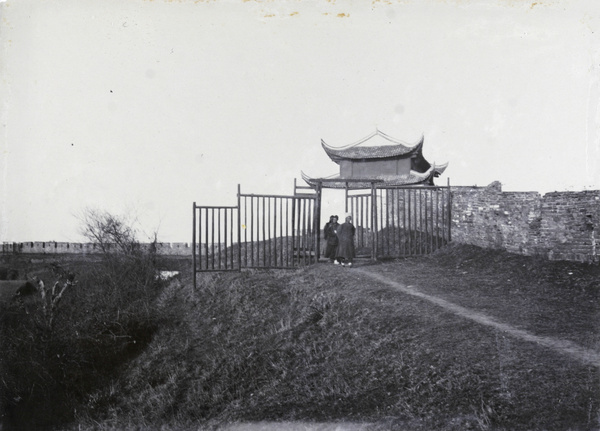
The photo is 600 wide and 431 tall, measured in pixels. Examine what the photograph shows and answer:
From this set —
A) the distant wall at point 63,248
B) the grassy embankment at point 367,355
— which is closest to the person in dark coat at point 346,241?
the grassy embankment at point 367,355

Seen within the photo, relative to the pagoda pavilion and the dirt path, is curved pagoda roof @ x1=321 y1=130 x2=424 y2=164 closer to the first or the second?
the pagoda pavilion

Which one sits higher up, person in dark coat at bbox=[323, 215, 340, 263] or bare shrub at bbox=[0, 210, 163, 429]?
person in dark coat at bbox=[323, 215, 340, 263]

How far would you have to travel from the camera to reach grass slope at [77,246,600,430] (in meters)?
4.38

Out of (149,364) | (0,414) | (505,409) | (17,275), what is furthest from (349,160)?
(505,409)

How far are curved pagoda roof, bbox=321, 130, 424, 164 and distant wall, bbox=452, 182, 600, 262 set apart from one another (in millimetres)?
13045

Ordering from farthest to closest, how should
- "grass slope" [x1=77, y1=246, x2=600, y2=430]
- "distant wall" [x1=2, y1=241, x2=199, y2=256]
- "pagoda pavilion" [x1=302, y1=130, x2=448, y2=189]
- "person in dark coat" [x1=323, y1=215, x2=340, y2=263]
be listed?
"distant wall" [x1=2, y1=241, x2=199, y2=256] < "pagoda pavilion" [x1=302, y1=130, x2=448, y2=189] < "person in dark coat" [x1=323, y1=215, x2=340, y2=263] < "grass slope" [x1=77, y1=246, x2=600, y2=430]

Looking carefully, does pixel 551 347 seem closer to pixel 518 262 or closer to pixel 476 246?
pixel 518 262

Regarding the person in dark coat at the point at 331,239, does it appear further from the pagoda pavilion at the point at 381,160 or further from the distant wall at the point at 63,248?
the distant wall at the point at 63,248

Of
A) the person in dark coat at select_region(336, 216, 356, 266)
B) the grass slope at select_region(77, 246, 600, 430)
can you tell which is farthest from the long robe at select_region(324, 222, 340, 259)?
the grass slope at select_region(77, 246, 600, 430)

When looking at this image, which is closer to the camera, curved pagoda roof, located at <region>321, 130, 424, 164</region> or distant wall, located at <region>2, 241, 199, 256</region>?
curved pagoda roof, located at <region>321, 130, 424, 164</region>

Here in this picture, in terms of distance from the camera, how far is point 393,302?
7.52 metres

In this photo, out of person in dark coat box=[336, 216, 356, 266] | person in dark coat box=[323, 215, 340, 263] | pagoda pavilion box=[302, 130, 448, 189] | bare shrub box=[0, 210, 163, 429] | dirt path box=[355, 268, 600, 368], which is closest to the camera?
dirt path box=[355, 268, 600, 368]

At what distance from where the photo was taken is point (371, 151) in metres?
26.6

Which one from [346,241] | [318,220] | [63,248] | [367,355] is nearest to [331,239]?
[346,241]
